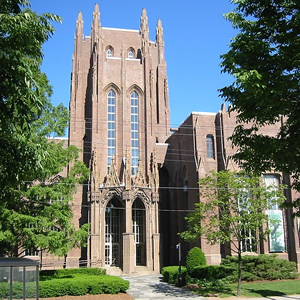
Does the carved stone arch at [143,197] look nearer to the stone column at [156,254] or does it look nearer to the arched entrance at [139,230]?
the arched entrance at [139,230]

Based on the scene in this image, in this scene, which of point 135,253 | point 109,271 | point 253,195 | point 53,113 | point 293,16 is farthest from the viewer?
point 135,253

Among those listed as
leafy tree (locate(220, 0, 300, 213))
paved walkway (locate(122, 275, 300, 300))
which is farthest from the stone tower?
Result: leafy tree (locate(220, 0, 300, 213))

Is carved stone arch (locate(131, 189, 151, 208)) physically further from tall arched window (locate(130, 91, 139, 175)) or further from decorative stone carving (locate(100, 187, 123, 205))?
tall arched window (locate(130, 91, 139, 175))

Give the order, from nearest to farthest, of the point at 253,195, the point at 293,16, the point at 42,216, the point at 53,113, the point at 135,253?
the point at 293,16, the point at 42,216, the point at 53,113, the point at 253,195, the point at 135,253

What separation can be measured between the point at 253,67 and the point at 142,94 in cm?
3532

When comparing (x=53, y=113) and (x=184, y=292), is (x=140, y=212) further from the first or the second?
(x=53, y=113)

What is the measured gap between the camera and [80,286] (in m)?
21.7

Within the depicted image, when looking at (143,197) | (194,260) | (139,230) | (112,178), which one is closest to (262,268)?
(194,260)

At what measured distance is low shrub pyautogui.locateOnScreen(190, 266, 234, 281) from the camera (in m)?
28.2

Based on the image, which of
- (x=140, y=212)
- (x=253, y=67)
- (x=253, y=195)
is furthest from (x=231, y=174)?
(x=140, y=212)

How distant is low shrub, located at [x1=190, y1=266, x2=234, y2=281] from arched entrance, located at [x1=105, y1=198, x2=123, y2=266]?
1299 centimetres

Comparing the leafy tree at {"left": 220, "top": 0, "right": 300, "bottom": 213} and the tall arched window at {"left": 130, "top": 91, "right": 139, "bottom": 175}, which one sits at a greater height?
the tall arched window at {"left": 130, "top": 91, "right": 139, "bottom": 175}

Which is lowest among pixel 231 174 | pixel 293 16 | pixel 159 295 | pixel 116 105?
pixel 159 295

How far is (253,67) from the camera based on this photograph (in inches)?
444
